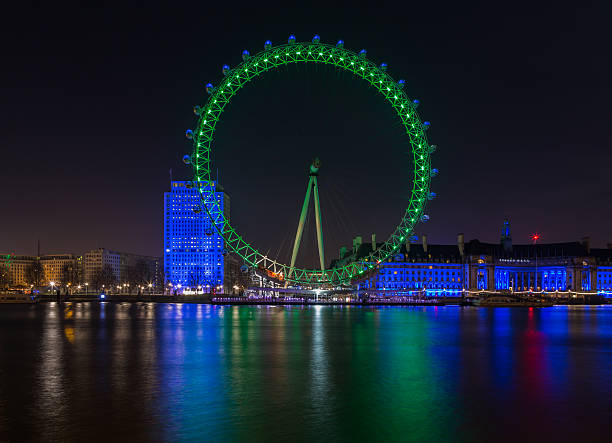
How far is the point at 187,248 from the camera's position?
626 ft

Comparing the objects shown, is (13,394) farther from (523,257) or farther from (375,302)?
(523,257)

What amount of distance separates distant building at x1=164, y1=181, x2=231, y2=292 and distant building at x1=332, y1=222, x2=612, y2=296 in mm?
45499

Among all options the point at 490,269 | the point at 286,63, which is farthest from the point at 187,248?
the point at 286,63

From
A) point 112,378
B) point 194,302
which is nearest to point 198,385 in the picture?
point 112,378

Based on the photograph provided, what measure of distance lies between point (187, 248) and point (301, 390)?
176 m

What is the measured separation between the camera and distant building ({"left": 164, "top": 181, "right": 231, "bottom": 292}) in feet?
617

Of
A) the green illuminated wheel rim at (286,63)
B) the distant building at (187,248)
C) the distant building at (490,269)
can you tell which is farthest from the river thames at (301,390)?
the distant building at (187,248)

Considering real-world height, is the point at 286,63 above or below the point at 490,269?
above

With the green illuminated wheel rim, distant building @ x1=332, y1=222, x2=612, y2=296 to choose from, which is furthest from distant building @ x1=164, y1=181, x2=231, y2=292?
the green illuminated wheel rim

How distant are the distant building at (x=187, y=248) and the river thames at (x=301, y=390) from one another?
15616cm

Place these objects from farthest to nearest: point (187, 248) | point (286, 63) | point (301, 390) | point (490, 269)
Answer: point (187, 248)
point (490, 269)
point (286, 63)
point (301, 390)

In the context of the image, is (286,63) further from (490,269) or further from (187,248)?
(187,248)

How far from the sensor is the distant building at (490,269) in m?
160

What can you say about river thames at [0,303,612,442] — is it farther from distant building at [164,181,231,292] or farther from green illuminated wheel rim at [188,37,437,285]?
distant building at [164,181,231,292]
